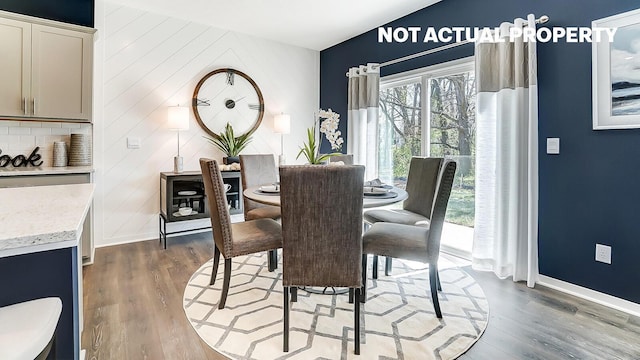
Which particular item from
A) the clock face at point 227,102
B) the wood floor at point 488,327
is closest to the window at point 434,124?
the wood floor at point 488,327

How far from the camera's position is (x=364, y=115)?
4238mm

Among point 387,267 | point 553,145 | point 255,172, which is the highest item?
point 553,145

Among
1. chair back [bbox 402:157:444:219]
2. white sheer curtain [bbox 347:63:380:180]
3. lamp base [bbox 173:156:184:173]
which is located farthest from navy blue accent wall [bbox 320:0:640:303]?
lamp base [bbox 173:156:184:173]

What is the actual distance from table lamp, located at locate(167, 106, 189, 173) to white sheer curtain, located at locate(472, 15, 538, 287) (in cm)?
300

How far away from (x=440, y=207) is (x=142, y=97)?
340 centimetres

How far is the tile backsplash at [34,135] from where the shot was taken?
3.05 metres

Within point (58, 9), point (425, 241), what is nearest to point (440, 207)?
point (425, 241)

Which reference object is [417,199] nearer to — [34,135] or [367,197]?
[367,197]

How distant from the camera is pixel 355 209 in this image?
171 centimetres

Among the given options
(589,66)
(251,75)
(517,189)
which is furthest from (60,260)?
(251,75)

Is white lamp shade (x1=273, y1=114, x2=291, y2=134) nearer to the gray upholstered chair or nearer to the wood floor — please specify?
the gray upholstered chair

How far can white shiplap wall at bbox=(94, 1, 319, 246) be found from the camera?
3.55 meters

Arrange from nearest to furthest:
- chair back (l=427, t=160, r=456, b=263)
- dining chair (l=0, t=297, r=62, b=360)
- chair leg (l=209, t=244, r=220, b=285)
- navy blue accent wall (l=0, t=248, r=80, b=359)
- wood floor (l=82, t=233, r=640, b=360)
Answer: dining chair (l=0, t=297, r=62, b=360) → navy blue accent wall (l=0, t=248, r=80, b=359) → wood floor (l=82, t=233, r=640, b=360) → chair back (l=427, t=160, r=456, b=263) → chair leg (l=209, t=244, r=220, b=285)

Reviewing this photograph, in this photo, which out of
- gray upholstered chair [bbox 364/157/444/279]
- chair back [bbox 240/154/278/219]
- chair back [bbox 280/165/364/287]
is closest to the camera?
chair back [bbox 280/165/364/287]
